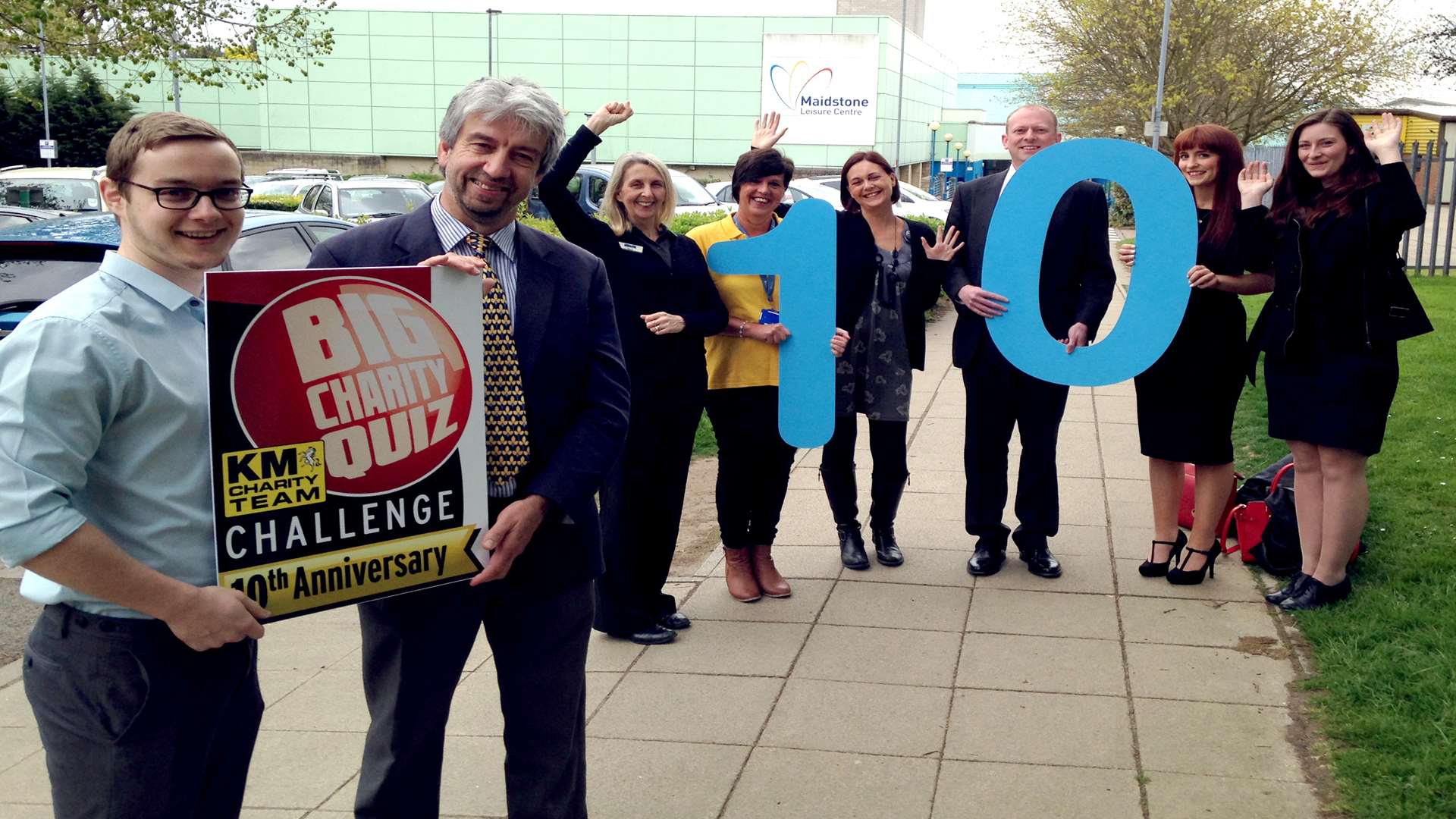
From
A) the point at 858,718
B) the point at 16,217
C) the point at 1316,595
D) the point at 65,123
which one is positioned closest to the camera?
the point at 858,718

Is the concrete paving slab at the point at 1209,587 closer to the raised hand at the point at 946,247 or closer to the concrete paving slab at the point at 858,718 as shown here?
the concrete paving slab at the point at 858,718

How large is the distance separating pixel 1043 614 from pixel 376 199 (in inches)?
702

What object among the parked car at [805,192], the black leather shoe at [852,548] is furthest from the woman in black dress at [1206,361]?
the parked car at [805,192]

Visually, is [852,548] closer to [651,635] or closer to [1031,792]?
[651,635]

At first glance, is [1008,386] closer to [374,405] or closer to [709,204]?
[374,405]

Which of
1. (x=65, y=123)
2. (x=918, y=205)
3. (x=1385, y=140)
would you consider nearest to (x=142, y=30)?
(x=1385, y=140)

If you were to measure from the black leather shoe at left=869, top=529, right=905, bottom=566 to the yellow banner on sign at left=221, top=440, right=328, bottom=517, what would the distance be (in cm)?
406

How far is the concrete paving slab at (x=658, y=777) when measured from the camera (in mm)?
3736

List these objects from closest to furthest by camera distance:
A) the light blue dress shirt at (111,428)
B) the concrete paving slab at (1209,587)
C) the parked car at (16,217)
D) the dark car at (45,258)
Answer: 1. the light blue dress shirt at (111,428)
2. the concrete paving slab at (1209,587)
3. the dark car at (45,258)
4. the parked car at (16,217)

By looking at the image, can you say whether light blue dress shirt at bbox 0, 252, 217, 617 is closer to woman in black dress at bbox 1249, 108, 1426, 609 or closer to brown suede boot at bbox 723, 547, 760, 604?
brown suede boot at bbox 723, 547, 760, 604

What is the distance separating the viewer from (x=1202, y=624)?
5168mm

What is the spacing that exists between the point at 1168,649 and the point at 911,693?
1093 mm

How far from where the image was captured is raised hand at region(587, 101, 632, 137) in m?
4.27

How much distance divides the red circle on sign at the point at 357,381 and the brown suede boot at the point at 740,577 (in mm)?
3205
